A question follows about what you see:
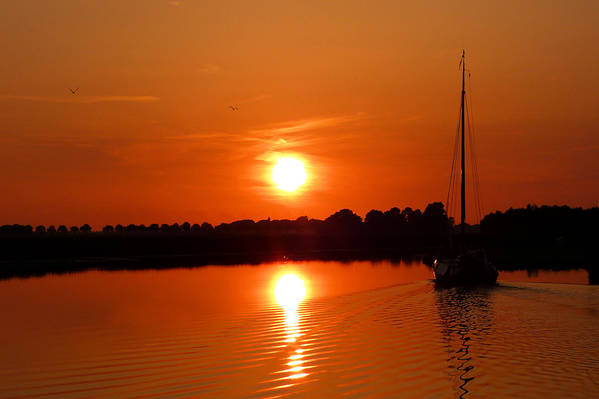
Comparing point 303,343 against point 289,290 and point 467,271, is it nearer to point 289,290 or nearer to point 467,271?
point 289,290

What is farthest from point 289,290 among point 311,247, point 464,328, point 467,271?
point 311,247

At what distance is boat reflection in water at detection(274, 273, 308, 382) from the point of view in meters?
19.0

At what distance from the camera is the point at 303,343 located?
23.6m

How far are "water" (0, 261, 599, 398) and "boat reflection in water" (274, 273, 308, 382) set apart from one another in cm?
9

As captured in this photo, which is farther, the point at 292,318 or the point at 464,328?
the point at 292,318

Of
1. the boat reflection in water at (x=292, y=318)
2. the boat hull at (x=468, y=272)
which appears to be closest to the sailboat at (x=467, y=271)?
the boat hull at (x=468, y=272)

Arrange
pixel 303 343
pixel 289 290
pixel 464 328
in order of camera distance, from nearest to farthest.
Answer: pixel 303 343, pixel 464 328, pixel 289 290

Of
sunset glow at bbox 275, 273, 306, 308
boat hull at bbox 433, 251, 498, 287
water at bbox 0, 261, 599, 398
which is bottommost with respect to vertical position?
water at bbox 0, 261, 599, 398

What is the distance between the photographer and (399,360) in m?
20.3

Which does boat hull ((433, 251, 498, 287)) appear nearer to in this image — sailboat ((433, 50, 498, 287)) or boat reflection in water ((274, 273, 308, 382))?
sailboat ((433, 50, 498, 287))

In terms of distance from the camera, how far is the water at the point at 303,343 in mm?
17016

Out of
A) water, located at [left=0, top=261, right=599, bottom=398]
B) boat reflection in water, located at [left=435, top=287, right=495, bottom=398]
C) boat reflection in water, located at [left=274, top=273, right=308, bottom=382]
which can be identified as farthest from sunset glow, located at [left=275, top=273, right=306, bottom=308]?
boat reflection in water, located at [left=435, top=287, right=495, bottom=398]

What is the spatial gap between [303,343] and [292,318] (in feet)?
24.6

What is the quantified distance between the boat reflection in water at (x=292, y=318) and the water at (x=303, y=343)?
9 cm
